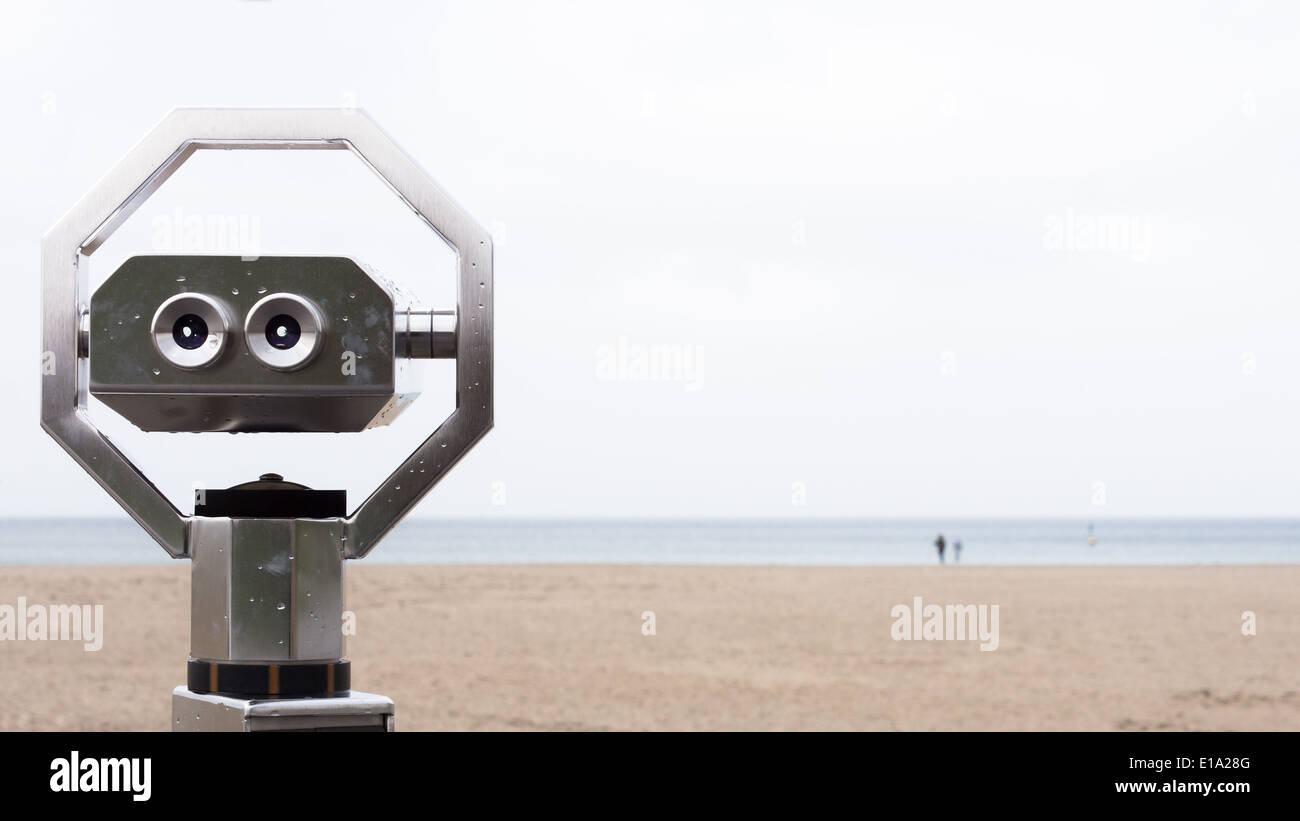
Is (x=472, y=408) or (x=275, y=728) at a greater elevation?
(x=472, y=408)

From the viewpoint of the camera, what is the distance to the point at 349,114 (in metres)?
1.62

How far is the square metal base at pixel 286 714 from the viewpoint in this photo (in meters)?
1.51

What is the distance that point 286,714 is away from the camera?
151cm

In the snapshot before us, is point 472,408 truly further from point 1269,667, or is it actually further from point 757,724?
point 1269,667

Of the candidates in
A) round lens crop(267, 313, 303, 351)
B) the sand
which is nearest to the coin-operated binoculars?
round lens crop(267, 313, 303, 351)

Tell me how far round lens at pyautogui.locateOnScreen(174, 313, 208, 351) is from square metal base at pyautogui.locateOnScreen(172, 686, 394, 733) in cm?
39

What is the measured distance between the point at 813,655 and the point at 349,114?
43.3ft

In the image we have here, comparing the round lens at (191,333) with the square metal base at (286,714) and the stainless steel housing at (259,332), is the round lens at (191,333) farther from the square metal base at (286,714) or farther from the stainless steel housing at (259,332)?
the square metal base at (286,714)

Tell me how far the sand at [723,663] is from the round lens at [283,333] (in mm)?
8145

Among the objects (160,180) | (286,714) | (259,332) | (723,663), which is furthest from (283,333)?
(723,663)

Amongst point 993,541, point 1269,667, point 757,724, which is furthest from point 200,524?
point 993,541

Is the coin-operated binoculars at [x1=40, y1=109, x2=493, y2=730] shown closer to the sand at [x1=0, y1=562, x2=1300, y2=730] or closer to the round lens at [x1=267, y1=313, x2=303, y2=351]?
the round lens at [x1=267, y1=313, x2=303, y2=351]

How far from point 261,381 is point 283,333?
6 cm

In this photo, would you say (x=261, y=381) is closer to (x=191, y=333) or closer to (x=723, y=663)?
(x=191, y=333)
